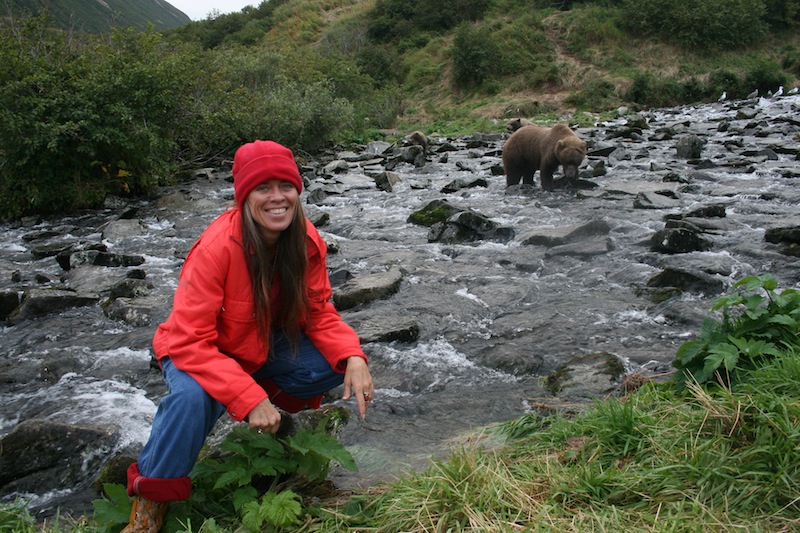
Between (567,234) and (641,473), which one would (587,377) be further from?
(567,234)

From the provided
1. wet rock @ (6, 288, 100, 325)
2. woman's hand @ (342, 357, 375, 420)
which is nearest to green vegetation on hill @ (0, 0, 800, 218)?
wet rock @ (6, 288, 100, 325)

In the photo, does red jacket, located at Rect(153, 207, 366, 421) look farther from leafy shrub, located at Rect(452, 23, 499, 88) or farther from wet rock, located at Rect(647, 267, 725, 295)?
leafy shrub, located at Rect(452, 23, 499, 88)

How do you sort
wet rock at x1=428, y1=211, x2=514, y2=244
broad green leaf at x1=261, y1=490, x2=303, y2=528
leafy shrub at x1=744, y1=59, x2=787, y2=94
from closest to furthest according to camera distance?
broad green leaf at x1=261, y1=490, x2=303, y2=528
wet rock at x1=428, y1=211, x2=514, y2=244
leafy shrub at x1=744, y1=59, x2=787, y2=94

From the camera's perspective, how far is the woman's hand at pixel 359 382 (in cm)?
269

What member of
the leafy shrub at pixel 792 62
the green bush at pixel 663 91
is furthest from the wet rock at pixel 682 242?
the leafy shrub at pixel 792 62

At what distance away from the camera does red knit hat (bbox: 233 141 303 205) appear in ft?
8.68

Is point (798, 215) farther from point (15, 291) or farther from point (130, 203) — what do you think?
point (130, 203)

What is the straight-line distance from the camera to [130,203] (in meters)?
12.0

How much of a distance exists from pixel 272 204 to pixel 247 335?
0.62 metres

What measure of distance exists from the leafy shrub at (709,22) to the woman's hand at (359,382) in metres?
39.6

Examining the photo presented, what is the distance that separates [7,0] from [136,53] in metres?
3.00

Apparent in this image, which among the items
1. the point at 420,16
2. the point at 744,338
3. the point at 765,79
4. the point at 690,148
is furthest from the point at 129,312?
the point at 420,16

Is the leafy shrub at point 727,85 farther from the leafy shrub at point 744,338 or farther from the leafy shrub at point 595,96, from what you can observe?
the leafy shrub at point 744,338

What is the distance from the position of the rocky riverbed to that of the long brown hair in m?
0.88
